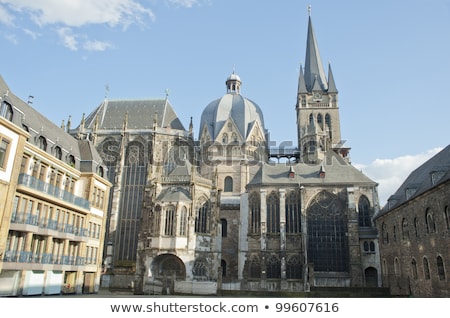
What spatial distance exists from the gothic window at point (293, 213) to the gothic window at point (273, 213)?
1.03 m

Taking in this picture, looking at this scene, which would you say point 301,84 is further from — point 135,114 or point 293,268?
point 293,268

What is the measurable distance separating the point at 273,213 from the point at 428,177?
1634cm

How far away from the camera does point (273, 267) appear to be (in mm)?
36219

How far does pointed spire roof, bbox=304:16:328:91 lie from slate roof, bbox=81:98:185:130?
2451 cm

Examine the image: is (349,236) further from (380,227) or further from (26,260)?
(26,260)

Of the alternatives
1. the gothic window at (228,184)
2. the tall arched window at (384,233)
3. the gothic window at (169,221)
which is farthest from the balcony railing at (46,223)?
the tall arched window at (384,233)

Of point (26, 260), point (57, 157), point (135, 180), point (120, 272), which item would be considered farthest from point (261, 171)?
point (26, 260)

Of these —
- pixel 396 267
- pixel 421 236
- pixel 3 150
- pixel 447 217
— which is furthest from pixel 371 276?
pixel 3 150

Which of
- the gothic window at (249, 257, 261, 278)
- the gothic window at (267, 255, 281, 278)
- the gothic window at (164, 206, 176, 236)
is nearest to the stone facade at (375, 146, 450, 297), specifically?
the gothic window at (267, 255, 281, 278)

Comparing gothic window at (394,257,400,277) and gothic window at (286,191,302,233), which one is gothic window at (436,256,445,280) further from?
gothic window at (286,191,302,233)

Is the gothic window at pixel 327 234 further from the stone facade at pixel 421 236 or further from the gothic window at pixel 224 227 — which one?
the gothic window at pixel 224 227

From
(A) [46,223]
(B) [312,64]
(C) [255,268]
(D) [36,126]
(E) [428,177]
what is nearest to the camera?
(A) [46,223]
